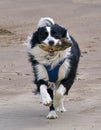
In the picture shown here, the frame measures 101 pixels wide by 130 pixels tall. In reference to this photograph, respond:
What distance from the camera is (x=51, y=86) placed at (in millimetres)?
9102

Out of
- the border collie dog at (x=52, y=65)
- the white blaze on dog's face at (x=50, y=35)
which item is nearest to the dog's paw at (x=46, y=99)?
the border collie dog at (x=52, y=65)

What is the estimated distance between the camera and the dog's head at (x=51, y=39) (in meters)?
8.66

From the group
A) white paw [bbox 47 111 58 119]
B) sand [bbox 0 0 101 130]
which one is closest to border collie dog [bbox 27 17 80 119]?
white paw [bbox 47 111 58 119]

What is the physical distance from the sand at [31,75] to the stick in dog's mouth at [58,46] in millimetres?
942

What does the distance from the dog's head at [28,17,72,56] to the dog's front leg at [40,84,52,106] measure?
0.48 m

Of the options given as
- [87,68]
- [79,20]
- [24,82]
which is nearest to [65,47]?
[24,82]

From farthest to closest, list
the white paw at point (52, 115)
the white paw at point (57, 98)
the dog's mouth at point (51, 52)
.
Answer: the white paw at point (52, 115) < the white paw at point (57, 98) < the dog's mouth at point (51, 52)

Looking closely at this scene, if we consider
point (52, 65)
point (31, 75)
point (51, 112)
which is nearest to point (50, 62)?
point (52, 65)

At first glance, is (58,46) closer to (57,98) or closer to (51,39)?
(51,39)

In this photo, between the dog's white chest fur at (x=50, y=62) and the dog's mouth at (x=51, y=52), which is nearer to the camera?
the dog's mouth at (x=51, y=52)

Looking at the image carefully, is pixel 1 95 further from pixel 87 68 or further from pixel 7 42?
pixel 7 42

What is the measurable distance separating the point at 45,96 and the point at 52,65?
18.1 inches

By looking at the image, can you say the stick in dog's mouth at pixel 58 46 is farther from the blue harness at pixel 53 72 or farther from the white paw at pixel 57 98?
the white paw at pixel 57 98

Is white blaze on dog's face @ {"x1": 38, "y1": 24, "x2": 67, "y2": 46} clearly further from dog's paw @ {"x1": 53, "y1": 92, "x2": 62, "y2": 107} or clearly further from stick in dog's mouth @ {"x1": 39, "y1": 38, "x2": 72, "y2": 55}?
dog's paw @ {"x1": 53, "y1": 92, "x2": 62, "y2": 107}
